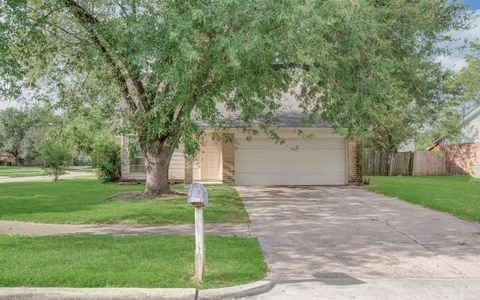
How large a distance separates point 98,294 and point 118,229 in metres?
4.54

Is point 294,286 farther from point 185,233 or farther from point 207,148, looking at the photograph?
point 207,148

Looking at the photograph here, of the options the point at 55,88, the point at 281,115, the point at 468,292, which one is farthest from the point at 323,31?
the point at 281,115

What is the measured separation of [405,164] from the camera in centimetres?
3122

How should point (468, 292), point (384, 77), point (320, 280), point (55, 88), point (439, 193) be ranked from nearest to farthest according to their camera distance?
point (468, 292) < point (320, 280) < point (384, 77) < point (55, 88) < point (439, 193)

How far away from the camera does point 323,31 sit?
880 centimetres

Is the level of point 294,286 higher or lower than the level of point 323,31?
lower

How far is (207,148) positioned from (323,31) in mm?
13531

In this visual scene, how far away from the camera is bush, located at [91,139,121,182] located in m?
22.0

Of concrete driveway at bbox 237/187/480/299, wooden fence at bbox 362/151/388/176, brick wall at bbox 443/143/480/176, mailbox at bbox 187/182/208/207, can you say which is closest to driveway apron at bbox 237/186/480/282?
concrete driveway at bbox 237/187/480/299

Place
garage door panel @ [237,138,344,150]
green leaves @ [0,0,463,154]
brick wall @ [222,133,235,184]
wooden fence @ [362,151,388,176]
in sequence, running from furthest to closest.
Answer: wooden fence @ [362,151,388,176], garage door panel @ [237,138,344,150], brick wall @ [222,133,235,184], green leaves @ [0,0,463,154]

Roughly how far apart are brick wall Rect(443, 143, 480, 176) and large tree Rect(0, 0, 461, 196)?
17849 mm

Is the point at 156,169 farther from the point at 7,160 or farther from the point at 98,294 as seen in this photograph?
the point at 7,160

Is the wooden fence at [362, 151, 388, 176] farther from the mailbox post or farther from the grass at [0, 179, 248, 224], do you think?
the mailbox post

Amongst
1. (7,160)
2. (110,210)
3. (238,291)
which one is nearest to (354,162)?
(110,210)
